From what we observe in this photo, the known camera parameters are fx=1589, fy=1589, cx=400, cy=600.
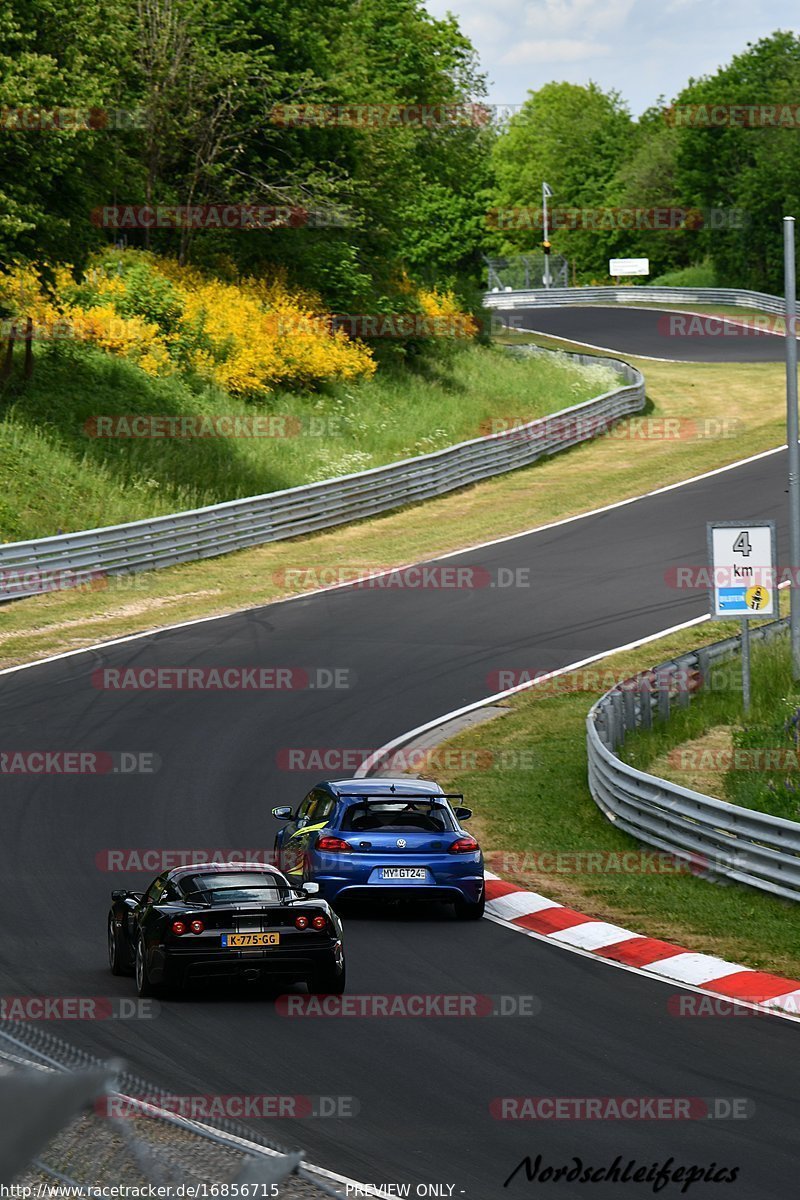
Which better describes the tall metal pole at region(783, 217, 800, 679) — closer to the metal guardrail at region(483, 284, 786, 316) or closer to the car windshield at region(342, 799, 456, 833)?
the car windshield at region(342, 799, 456, 833)

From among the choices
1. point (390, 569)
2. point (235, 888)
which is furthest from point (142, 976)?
point (390, 569)

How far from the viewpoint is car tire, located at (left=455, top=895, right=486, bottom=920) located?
14.9 m

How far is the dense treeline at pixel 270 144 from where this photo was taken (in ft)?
108

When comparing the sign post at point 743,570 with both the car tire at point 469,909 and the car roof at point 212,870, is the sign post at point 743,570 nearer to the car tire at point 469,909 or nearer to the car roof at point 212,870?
the car tire at point 469,909

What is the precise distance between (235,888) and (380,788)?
11.3 feet

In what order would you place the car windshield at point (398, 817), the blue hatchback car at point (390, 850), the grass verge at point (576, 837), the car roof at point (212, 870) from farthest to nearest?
the car windshield at point (398, 817)
the blue hatchback car at point (390, 850)
the grass verge at point (576, 837)
the car roof at point (212, 870)

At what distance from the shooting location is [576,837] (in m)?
18.4

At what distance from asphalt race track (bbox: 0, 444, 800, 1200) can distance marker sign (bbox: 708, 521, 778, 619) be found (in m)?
5.30

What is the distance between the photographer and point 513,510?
38.4 m

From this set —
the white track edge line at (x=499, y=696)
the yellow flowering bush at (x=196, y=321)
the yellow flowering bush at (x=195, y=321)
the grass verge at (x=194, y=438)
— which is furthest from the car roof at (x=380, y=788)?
the yellow flowering bush at (x=195, y=321)

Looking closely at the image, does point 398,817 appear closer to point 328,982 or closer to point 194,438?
point 328,982

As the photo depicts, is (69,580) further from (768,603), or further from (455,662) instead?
(768,603)

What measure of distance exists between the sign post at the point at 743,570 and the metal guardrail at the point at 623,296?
5969 cm

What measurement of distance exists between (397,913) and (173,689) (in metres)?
9.97
